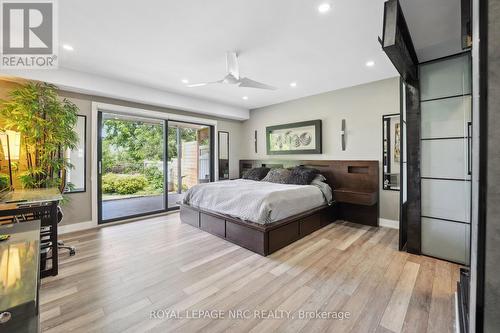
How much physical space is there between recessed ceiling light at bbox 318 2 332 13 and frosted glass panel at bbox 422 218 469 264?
8.97 ft

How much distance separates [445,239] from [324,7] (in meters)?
2.97

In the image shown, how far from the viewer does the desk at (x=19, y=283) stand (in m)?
0.66

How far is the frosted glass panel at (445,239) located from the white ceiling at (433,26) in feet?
6.70

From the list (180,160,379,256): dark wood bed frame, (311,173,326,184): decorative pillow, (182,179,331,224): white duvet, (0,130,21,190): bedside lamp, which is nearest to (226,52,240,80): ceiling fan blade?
(182,179,331,224): white duvet

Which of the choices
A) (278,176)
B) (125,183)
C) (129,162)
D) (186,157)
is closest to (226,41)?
(278,176)

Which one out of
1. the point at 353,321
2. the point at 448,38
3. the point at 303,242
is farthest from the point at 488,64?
the point at 303,242

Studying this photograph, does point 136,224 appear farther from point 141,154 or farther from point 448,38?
point 448,38

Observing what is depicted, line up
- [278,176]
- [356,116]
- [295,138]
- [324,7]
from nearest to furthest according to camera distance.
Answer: [324,7]
[356,116]
[278,176]
[295,138]

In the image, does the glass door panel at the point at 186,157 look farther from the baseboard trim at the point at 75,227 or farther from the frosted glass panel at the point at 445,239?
the frosted glass panel at the point at 445,239

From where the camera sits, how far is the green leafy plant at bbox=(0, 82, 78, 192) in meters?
2.94

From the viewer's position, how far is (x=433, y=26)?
7.13 feet

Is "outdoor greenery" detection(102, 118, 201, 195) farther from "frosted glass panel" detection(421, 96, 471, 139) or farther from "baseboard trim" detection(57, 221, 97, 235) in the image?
"frosted glass panel" detection(421, 96, 471, 139)

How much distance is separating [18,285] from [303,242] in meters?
3.03

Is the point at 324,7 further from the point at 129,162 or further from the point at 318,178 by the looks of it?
the point at 129,162
